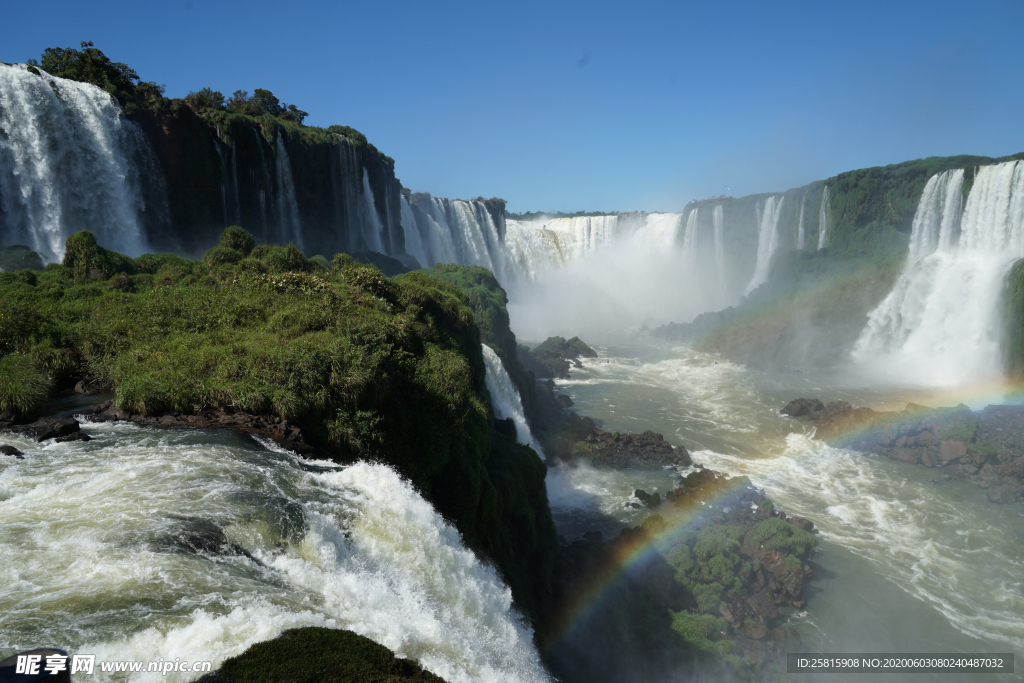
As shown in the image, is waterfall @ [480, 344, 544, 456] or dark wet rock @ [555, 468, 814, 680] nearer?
dark wet rock @ [555, 468, 814, 680]

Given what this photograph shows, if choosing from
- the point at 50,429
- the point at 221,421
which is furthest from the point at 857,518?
the point at 50,429

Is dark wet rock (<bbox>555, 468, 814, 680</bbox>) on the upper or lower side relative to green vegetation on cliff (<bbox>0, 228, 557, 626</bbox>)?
lower

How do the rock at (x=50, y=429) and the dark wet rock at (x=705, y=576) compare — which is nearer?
the rock at (x=50, y=429)

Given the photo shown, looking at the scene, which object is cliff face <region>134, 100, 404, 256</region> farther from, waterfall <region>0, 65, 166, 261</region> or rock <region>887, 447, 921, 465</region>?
rock <region>887, 447, 921, 465</region>

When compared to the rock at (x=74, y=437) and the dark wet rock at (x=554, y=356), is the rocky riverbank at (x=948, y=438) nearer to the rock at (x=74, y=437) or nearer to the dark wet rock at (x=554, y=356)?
the dark wet rock at (x=554, y=356)

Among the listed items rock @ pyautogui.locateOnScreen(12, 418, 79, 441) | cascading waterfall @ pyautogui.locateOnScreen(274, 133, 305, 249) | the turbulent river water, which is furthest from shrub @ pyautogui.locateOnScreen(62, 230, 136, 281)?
cascading waterfall @ pyautogui.locateOnScreen(274, 133, 305, 249)

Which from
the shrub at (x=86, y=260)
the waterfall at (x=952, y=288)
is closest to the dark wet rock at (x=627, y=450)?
the shrub at (x=86, y=260)
